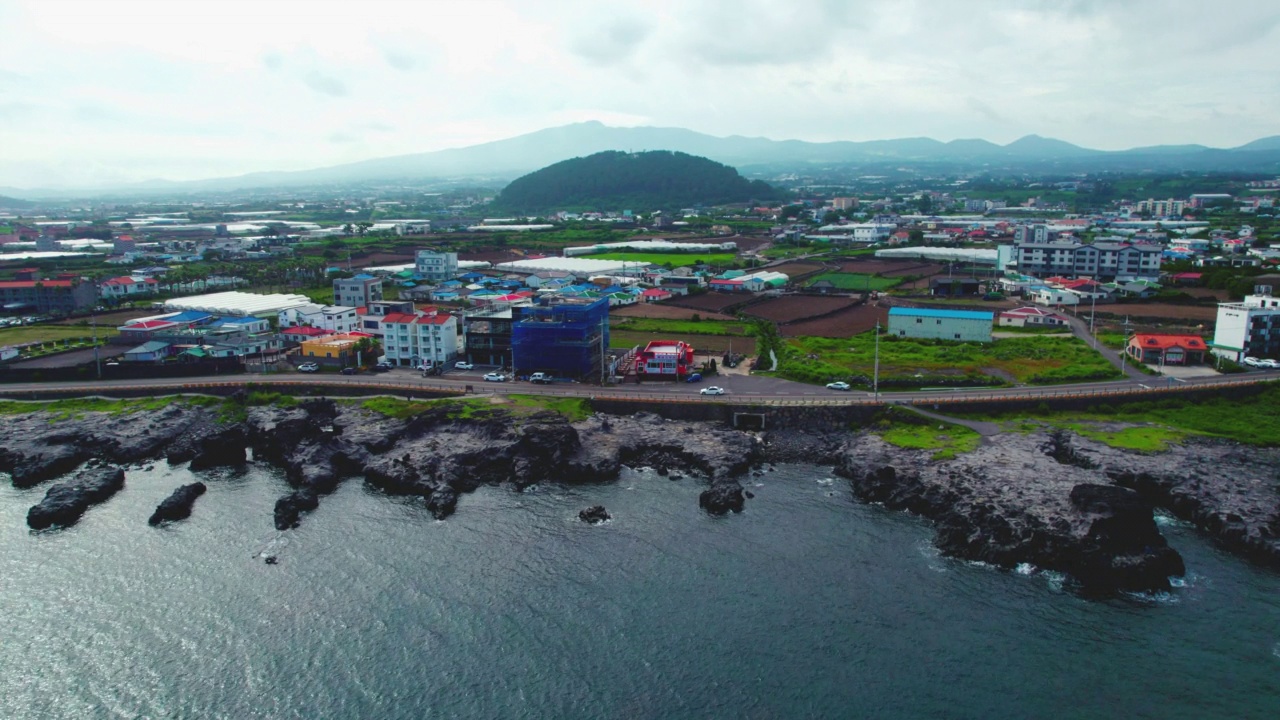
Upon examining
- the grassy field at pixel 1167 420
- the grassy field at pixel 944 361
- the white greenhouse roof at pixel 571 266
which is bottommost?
the grassy field at pixel 1167 420

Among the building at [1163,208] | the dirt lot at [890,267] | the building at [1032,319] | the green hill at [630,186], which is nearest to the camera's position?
the building at [1032,319]

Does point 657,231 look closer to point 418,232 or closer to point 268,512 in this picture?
point 418,232

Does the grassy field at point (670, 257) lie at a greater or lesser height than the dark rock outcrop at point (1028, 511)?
greater

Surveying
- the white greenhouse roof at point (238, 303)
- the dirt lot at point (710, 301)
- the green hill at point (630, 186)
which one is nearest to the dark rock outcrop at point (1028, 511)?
the dirt lot at point (710, 301)

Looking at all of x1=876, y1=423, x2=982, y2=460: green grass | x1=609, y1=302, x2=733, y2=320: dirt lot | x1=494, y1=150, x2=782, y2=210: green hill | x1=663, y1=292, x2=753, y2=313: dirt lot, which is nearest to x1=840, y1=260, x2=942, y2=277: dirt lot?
x1=663, y1=292, x2=753, y2=313: dirt lot

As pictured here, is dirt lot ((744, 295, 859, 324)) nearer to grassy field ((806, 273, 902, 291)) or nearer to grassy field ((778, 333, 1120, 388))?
grassy field ((806, 273, 902, 291))

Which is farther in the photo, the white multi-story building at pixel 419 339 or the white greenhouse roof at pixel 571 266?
the white greenhouse roof at pixel 571 266

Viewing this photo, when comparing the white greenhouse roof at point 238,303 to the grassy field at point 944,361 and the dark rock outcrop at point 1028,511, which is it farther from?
the dark rock outcrop at point 1028,511
